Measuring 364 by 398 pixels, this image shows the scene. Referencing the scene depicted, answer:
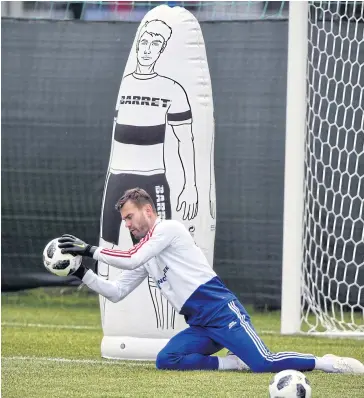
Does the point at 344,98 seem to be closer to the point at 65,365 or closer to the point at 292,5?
the point at 292,5

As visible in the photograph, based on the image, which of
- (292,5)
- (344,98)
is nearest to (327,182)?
(344,98)

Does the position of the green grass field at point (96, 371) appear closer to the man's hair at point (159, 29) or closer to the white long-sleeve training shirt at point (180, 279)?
the white long-sleeve training shirt at point (180, 279)

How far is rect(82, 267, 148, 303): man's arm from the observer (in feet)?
21.8

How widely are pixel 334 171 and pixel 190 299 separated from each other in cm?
344

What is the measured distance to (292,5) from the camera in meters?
9.12

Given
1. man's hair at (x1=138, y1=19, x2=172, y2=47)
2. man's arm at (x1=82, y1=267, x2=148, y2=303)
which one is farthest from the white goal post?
man's arm at (x1=82, y1=267, x2=148, y2=303)

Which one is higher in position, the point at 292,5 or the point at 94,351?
the point at 292,5

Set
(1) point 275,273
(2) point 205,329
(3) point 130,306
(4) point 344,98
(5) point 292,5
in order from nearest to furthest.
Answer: (2) point 205,329 < (3) point 130,306 < (5) point 292,5 < (4) point 344,98 < (1) point 275,273

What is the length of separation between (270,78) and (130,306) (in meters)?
3.40

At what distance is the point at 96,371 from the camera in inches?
258

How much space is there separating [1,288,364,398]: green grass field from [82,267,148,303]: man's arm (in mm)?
400

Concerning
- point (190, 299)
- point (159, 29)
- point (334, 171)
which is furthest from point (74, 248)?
point (334, 171)

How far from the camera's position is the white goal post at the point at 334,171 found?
962 centimetres

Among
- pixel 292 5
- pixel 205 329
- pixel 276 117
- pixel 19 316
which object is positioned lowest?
pixel 19 316
